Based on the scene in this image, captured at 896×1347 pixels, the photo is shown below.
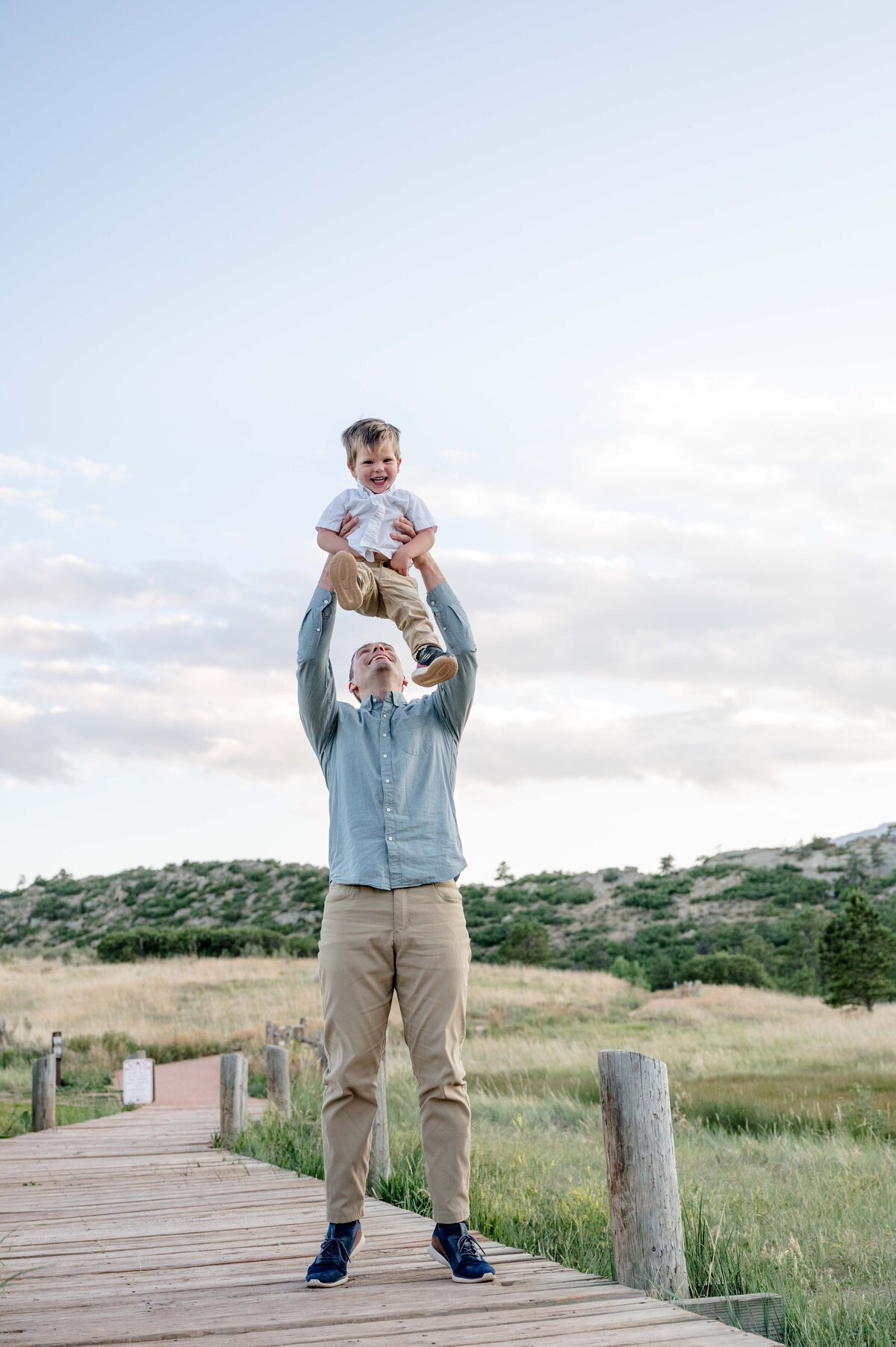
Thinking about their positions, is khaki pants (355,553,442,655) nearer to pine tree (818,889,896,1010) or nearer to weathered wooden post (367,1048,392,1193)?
weathered wooden post (367,1048,392,1193)

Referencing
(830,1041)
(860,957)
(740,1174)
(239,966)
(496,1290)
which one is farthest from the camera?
(239,966)

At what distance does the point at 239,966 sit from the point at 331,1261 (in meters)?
33.2

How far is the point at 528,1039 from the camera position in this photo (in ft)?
66.9

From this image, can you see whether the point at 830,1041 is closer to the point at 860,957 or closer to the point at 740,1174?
the point at 860,957

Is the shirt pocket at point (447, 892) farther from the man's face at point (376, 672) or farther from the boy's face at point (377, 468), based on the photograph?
the boy's face at point (377, 468)

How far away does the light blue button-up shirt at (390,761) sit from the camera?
3.95 metres

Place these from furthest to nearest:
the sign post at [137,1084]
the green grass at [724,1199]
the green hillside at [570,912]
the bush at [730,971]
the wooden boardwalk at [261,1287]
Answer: the green hillside at [570,912] → the bush at [730,971] → the sign post at [137,1084] → the green grass at [724,1199] → the wooden boardwalk at [261,1287]

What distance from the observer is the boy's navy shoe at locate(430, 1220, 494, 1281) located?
3.71 meters

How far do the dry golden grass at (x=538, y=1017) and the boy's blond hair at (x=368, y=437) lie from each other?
12.2 m

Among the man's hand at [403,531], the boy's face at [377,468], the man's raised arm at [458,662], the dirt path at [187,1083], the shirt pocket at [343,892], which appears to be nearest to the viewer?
the shirt pocket at [343,892]

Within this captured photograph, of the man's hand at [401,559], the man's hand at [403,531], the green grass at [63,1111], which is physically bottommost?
the green grass at [63,1111]

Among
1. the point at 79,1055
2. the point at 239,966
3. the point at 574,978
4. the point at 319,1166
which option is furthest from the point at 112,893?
the point at 319,1166

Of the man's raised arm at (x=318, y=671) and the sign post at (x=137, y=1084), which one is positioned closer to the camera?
the man's raised arm at (x=318, y=671)

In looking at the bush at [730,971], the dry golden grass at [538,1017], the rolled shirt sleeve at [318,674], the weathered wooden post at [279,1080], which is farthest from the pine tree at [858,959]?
the rolled shirt sleeve at [318,674]
